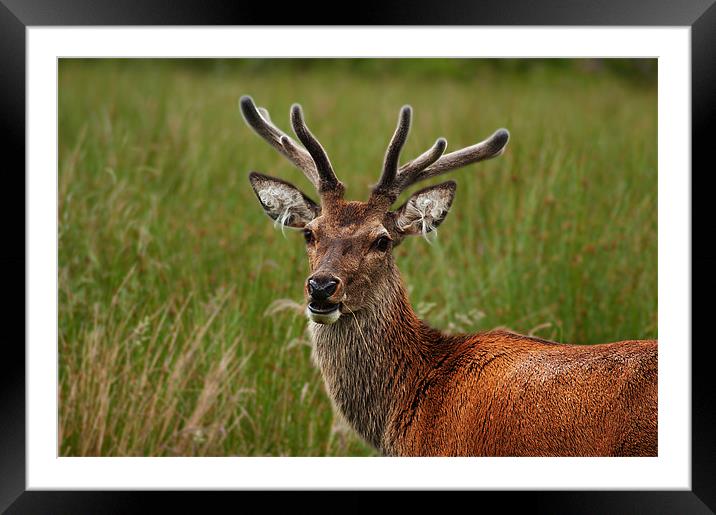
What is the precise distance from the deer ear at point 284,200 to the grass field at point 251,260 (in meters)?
0.80

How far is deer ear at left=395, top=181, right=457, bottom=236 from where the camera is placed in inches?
171

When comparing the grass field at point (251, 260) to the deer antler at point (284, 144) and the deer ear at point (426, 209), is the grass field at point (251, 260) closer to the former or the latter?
the deer antler at point (284, 144)

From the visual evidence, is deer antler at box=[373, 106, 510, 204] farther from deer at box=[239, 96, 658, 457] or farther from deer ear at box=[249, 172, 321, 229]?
deer ear at box=[249, 172, 321, 229]

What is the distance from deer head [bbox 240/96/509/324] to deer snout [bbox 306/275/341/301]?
0.23 ft

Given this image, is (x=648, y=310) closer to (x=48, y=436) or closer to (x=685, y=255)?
(x=685, y=255)

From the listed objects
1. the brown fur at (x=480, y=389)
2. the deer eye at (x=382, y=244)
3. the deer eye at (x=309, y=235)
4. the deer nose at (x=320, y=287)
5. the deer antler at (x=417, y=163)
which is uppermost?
the deer antler at (x=417, y=163)

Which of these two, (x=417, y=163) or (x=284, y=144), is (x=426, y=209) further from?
(x=284, y=144)

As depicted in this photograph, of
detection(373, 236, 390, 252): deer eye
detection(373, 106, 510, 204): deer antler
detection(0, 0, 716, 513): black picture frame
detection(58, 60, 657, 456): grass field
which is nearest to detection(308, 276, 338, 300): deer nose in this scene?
detection(373, 236, 390, 252): deer eye

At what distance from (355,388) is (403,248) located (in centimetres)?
218

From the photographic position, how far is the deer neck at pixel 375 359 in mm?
4383

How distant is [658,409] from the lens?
147 inches
